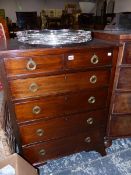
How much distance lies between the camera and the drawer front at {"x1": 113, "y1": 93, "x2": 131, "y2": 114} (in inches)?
54.4

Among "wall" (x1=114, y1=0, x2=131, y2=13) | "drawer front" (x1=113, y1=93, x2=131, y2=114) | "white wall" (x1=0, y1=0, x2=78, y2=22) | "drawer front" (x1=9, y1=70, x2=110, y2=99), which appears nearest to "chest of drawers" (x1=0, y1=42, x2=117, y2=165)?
"drawer front" (x1=9, y1=70, x2=110, y2=99)

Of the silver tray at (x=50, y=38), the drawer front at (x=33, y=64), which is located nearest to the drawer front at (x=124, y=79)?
the silver tray at (x=50, y=38)

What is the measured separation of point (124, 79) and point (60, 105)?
54 centimetres

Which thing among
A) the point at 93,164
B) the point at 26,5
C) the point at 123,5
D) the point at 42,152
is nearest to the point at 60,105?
the point at 42,152

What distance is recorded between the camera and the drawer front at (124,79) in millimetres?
1276

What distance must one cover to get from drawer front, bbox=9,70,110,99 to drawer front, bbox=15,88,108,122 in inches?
2.1

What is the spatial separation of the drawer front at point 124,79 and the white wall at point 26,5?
5.42 metres

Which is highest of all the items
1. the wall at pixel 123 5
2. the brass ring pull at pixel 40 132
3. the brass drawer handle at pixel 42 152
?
the wall at pixel 123 5

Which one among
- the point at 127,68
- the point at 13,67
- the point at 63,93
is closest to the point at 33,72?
the point at 13,67

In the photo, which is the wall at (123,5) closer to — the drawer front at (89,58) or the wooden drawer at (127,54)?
the wooden drawer at (127,54)

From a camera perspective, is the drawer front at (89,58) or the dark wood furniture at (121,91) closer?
the drawer front at (89,58)

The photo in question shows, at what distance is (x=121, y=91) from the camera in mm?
1353

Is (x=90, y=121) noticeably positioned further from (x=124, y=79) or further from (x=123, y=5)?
(x=123, y=5)

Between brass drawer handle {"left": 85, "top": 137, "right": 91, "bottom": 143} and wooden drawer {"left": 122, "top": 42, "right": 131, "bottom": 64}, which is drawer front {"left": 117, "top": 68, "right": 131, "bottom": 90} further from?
brass drawer handle {"left": 85, "top": 137, "right": 91, "bottom": 143}
